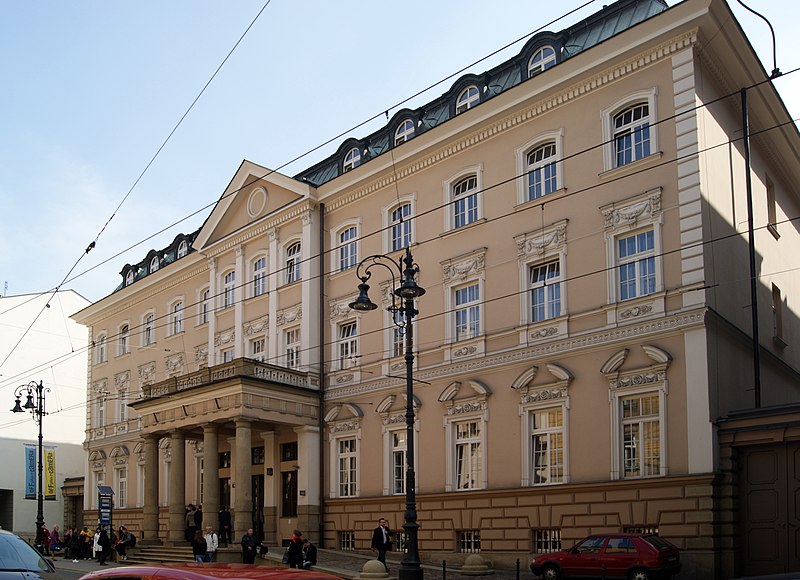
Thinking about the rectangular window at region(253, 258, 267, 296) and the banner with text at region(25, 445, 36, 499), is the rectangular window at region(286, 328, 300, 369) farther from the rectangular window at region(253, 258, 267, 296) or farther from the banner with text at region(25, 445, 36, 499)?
the banner with text at region(25, 445, 36, 499)

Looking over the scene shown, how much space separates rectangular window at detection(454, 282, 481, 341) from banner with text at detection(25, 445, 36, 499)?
39.7 m

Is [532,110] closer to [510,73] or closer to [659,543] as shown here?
[510,73]

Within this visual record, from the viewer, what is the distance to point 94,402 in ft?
166

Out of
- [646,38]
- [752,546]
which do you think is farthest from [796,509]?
[646,38]

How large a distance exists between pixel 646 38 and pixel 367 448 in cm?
1681

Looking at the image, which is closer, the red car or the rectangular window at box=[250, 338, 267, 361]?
the red car

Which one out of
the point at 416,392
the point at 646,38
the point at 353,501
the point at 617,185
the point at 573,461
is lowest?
the point at 353,501

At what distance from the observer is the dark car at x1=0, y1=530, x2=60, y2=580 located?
10.9 m

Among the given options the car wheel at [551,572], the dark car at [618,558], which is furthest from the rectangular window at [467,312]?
the dark car at [618,558]

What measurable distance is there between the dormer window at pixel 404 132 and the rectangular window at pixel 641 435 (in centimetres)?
1360

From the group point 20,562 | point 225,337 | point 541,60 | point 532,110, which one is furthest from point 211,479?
point 20,562

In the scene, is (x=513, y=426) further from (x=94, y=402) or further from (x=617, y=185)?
(x=94, y=402)

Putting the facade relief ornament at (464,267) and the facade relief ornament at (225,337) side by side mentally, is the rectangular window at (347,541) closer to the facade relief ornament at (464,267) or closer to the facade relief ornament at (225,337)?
the facade relief ornament at (464,267)

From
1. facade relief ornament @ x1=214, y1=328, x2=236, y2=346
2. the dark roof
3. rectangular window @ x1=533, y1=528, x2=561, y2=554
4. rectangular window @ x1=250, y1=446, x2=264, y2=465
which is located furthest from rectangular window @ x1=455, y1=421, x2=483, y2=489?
facade relief ornament @ x1=214, y1=328, x2=236, y2=346
